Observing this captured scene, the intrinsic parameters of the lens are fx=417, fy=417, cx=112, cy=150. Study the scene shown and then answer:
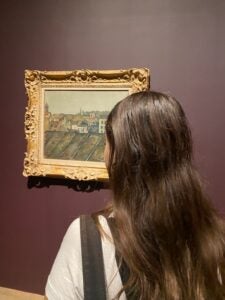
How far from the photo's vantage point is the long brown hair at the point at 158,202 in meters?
0.76

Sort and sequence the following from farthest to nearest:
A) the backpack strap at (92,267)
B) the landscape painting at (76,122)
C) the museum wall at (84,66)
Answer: the landscape painting at (76,122) < the museum wall at (84,66) < the backpack strap at (92,267)

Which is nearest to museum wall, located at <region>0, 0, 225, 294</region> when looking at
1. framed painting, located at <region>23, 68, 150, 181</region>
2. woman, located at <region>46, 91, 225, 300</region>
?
framed painting, located at <region>23, 68, 150, 181</region>

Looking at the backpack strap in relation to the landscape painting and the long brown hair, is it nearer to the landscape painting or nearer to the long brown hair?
the long brown hair

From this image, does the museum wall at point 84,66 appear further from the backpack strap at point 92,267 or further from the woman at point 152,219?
the backpack strap at point 92,267

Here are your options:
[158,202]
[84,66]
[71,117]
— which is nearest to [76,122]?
[71,117]

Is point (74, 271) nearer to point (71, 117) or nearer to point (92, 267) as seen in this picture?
point (92, 267)

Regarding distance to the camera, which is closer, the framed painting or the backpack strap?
the backpack strap

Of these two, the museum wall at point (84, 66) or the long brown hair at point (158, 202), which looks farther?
the museum wall at point (84, 66)

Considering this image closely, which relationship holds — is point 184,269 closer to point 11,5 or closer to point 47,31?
point 47,31

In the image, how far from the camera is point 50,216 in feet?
5.39

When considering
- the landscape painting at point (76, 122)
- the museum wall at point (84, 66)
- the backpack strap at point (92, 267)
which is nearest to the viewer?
the backpack strap at point (92, 267)

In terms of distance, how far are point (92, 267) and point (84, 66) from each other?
0.95m

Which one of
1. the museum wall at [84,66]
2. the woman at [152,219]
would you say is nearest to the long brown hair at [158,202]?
the woman at [152,219]

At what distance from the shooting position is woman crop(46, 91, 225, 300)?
2.44 feet
